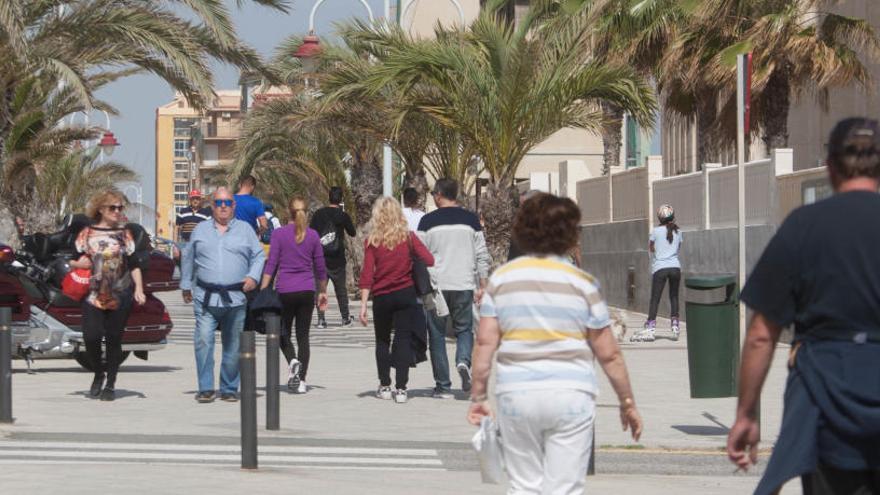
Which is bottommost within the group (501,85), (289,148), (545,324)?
(545,324)

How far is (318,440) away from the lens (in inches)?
484

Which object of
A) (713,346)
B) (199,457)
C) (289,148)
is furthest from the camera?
(289,148)

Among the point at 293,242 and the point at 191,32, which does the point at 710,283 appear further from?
the point at 191,32

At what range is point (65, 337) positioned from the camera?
59.4 feet

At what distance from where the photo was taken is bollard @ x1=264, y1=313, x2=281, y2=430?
12.0 m

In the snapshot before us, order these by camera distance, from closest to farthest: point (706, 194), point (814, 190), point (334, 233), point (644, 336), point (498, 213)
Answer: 1. point (814, 190)
2. point (644, 336)
3. point (498, 213)
4. point (334, 233)
5. point (706, 194)

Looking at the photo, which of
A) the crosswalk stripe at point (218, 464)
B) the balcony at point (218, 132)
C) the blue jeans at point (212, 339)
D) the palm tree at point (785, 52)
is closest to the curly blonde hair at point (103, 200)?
the blue jeans at point (212, 339)

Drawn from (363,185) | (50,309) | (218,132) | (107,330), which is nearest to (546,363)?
(107,330)

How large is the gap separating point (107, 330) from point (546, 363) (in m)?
9.28

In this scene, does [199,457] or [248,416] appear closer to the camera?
[248,416]

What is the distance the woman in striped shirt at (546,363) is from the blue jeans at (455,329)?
28.4 feet

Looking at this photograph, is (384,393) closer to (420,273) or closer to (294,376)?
(294,376)

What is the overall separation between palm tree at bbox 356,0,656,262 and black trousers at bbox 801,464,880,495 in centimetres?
1925

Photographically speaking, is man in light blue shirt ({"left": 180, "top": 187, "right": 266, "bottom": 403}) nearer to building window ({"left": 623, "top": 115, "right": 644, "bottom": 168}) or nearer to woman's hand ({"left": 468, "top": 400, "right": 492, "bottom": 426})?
woman's hand ({"left": 468, "top": 400, "right": 492, "bottom": 426})
